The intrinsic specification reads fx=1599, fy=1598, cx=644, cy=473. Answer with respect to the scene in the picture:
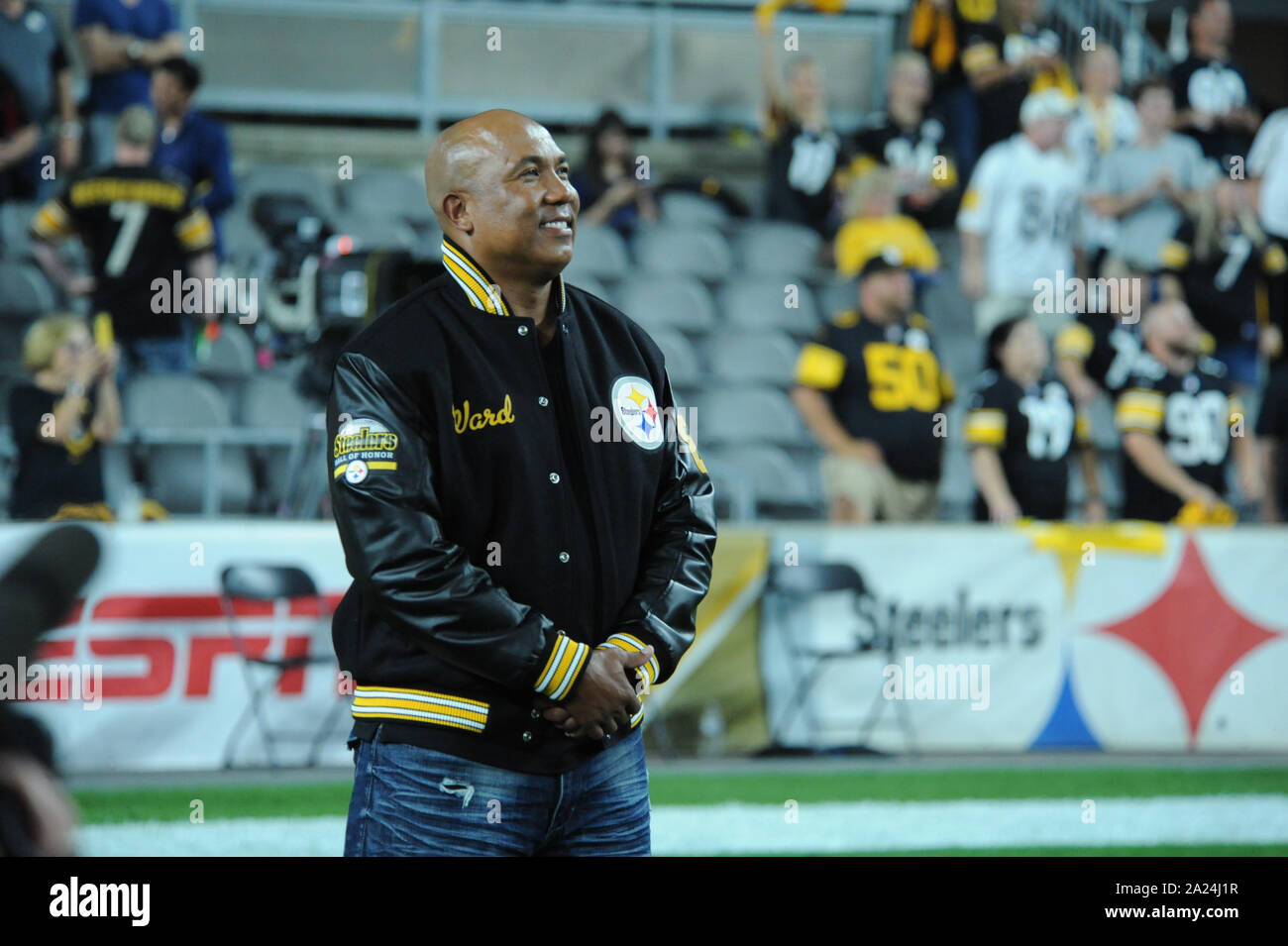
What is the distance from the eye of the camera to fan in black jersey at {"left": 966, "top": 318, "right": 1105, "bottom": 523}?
8.59 meters

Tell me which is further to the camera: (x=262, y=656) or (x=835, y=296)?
(x=835, y=296)

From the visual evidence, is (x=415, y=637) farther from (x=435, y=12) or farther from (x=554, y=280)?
(x=435, y=12)

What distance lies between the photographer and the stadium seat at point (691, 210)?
11.7 m

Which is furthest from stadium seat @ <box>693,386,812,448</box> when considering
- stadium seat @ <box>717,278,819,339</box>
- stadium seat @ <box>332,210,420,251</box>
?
Answer: stadium seat @ <box>332,210,420,251</box>

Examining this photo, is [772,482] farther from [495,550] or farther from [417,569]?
[417,569]

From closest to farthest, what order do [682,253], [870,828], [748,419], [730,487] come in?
1. [870,828]
2. [730,487]
3. [748,419]
4. [682,253]

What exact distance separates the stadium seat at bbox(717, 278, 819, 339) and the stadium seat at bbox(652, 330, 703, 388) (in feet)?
2.45

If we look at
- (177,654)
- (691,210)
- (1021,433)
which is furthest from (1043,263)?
(177,654)

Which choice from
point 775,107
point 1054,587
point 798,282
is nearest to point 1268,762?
point 1054,587

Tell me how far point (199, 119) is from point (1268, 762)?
22.7 ft

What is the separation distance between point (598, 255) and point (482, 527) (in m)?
8.09

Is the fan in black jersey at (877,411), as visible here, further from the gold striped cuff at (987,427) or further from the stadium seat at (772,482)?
the stadium seat at (772,482)

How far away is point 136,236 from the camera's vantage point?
8648mm

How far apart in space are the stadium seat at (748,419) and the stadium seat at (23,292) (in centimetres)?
413
